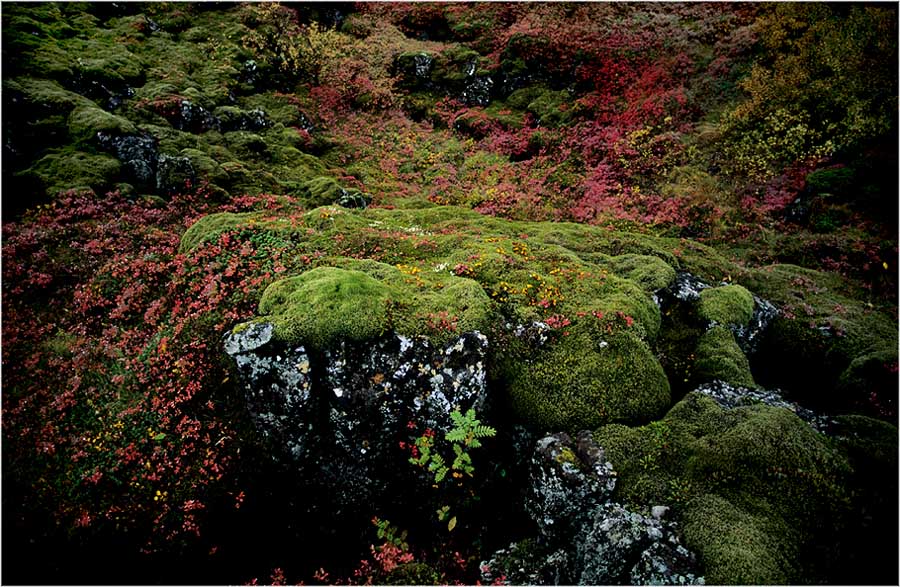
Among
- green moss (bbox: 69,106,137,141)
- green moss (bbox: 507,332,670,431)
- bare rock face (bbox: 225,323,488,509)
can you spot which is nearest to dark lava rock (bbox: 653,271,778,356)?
green moss (bbox: 507,332,670,431)

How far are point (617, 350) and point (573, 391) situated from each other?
1.32m

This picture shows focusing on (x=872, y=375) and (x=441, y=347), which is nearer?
(x=441, y=347)

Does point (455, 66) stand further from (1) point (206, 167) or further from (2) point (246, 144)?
(1) point (206, 167)

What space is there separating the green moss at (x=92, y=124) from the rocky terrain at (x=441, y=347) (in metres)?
0.11

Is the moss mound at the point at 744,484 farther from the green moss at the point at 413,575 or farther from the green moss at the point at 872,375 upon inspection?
the green moss at the point at 413,575

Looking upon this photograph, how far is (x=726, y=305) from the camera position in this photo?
411 inches

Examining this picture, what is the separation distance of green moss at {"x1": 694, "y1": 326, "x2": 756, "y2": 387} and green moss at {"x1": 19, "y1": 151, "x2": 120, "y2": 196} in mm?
18444

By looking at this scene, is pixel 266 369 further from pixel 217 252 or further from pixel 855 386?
pixel 855 386

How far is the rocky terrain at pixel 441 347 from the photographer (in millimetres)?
6793

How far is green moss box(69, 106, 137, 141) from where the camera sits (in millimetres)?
15391

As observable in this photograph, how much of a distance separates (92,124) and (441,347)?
53.6 feet

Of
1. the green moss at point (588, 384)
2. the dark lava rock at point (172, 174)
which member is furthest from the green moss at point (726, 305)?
the dark lava rock at point (172, 174)

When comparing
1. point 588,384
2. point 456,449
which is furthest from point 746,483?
point 456,449

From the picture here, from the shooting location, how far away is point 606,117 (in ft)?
74.3
